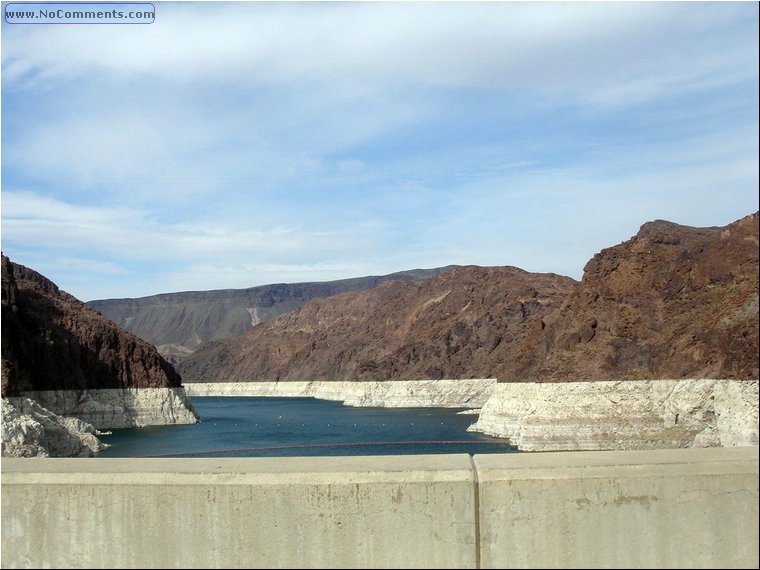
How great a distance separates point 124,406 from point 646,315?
6774 centimetres

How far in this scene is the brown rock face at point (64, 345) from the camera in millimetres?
76750

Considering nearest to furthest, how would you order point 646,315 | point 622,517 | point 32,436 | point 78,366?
point 622,517
point 32,436
point 646,315
point 78,366

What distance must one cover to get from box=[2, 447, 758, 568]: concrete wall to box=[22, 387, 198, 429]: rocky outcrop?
8156 cm

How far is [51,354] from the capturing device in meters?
84.6

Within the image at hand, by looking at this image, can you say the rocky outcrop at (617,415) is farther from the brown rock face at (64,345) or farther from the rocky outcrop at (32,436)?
the brown rock face at (64,345)

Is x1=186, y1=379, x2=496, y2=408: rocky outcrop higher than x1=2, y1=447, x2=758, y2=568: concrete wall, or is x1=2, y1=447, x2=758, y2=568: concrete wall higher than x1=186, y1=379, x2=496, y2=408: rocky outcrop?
x1=2, y1=447, x2=758, y2=568: concrete wall

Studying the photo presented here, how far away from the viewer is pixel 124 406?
97938mm

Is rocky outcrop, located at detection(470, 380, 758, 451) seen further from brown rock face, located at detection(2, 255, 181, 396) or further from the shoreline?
brown rock face, located at detection(2, 255, 181, 396)

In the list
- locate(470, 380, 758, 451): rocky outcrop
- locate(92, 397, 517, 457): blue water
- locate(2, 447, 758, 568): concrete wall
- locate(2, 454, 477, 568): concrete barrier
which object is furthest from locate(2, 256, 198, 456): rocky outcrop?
locate(2, 447, 758, 568): concrete wall

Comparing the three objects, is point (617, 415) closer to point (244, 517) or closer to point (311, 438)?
point (311, 438)

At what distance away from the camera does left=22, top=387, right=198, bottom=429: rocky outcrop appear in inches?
3414

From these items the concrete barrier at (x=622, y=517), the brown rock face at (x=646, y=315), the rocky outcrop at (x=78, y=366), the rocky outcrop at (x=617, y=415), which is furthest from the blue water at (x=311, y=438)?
the concrete barrier at (x=622, y=517)

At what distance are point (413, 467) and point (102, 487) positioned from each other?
2373 millimetres

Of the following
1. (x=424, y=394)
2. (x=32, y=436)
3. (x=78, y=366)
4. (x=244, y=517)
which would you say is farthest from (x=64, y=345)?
(x=244, y=517)
